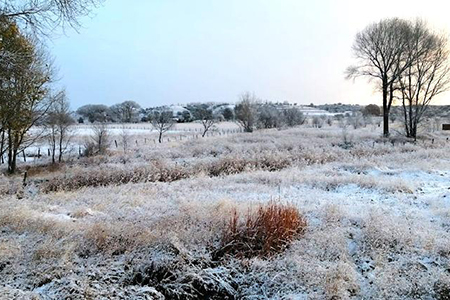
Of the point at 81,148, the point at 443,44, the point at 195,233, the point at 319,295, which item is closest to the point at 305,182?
the point at 195,233

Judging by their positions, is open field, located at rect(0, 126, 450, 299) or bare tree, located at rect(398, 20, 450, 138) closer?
open field, located at rect(0, 126, 450, 299)

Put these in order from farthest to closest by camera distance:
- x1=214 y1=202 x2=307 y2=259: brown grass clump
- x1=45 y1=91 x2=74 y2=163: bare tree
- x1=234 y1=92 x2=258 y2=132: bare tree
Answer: x1=234 y1=92 x2=258 y2=132: bare tree, x1=45 y1=91 x2=74 y2=163: bare tree, x1=214 y1=202 x2=307 y2=259: brown grass clump

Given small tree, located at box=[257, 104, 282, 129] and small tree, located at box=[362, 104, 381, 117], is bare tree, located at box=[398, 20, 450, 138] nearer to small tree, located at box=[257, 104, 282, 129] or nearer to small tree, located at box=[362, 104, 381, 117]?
small tree, located at box=[257, 104, 282, 129]

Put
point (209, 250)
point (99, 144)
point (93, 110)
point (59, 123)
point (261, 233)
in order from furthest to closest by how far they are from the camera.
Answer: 1. point (93, 110)
2. point (99, 144)
3. point (59, 123)
4. point (261, 233)
5. point (209, 250)

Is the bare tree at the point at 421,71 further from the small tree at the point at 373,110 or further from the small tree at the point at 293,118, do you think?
the small tree at the point at 373,110

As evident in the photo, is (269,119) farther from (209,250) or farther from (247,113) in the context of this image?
(209,250)

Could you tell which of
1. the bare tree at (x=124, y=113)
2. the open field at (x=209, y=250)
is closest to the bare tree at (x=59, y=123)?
the open field at (x=209, y=250)

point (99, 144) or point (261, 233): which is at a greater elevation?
point (99, 144)

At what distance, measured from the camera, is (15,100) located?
599 inches

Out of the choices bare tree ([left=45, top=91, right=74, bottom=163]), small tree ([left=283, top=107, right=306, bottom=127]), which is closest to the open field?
bare tree ([left=45, top=91, right=74, bottom=163])

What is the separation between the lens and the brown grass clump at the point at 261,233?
5995 mm

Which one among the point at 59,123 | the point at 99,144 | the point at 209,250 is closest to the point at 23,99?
→ the point at 59,123

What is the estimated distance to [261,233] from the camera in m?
6.29

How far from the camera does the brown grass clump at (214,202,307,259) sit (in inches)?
236
